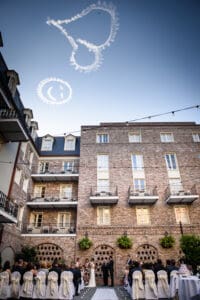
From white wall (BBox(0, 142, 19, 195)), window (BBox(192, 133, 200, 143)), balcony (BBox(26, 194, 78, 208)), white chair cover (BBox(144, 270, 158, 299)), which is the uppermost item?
window (BBox(192, 133, 200, 143))

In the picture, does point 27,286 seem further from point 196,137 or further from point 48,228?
point 196,137

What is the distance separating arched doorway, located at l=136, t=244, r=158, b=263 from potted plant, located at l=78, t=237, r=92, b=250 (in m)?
3.98

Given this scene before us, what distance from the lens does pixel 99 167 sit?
20391 millimetres

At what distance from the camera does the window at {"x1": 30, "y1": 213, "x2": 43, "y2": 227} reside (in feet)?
63.0

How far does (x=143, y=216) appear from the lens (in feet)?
59.9

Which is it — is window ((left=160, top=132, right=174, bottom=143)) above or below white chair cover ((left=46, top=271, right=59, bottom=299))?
above

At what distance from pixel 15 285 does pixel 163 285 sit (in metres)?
5.70

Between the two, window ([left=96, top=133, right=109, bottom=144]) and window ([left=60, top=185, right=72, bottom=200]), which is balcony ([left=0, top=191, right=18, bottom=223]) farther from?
window ([left=96, top=133, right=109, bottom=144])

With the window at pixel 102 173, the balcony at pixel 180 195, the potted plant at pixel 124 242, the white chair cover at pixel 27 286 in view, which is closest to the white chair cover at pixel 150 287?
the white chair cover at pixel 27 286

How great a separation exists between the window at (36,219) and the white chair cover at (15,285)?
38.2ft

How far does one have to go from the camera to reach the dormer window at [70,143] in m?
23.0

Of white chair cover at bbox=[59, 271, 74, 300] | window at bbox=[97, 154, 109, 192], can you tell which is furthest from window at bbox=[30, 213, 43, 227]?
white chair cover at bbox=[59, 271, 74, 300]

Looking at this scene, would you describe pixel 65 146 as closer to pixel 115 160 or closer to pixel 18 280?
pixel 115 160

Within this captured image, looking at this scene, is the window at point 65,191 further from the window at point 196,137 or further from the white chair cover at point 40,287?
the window at point 196,137
